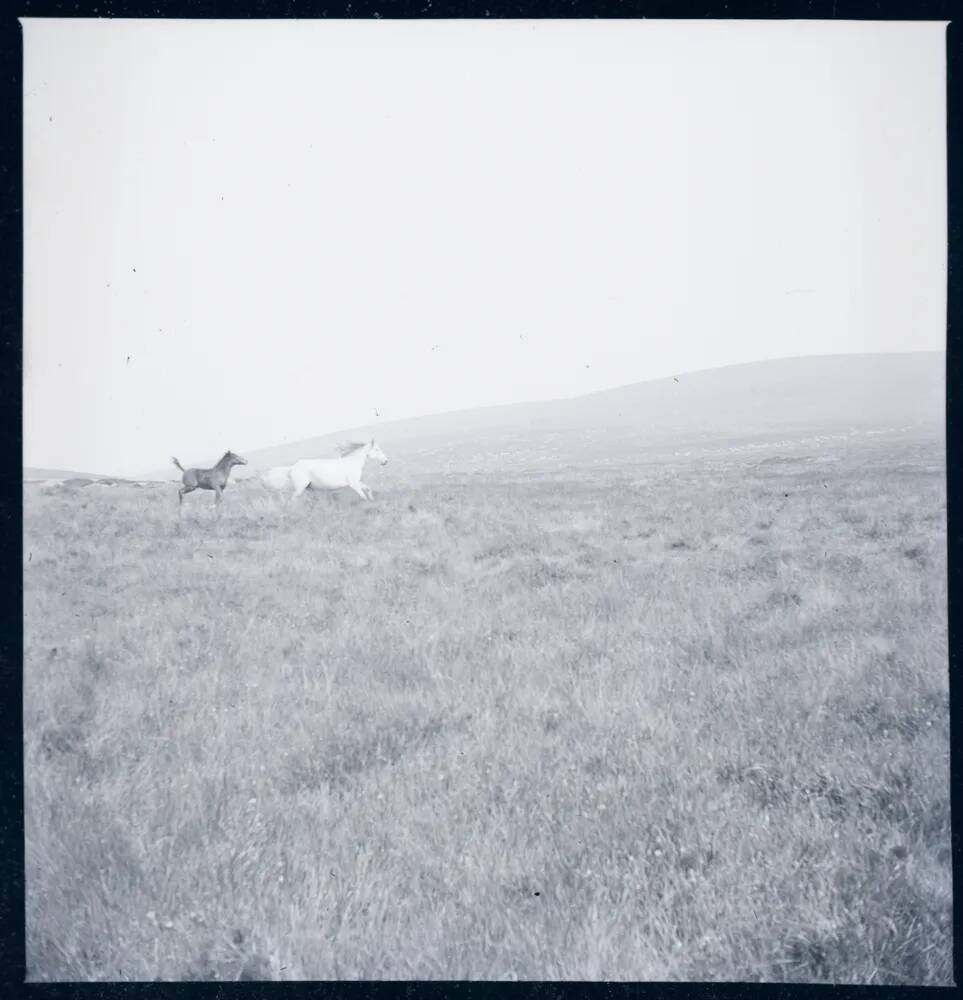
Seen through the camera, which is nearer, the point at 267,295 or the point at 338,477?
the point at 267,295

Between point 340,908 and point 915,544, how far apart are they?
5.41 m

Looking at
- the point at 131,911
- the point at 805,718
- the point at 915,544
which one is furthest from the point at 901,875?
the point at 131,911

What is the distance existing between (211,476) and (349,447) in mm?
1712

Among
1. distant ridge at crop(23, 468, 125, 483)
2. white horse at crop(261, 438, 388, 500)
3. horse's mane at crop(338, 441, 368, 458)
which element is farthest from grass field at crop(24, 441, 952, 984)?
horse's mane at crop(338, 441, 368, 458)

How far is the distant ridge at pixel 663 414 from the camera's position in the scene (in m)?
5.86

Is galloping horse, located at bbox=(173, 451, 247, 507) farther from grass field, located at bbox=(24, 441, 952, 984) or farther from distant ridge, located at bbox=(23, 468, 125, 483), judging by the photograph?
distant ridge, located at bbox=(23, 468, 125, 483)

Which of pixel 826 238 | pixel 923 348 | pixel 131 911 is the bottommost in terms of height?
pixel 131 911

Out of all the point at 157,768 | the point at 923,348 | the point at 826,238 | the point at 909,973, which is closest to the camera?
the point at 909,973

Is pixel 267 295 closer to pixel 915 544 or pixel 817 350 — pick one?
pixel 817 350

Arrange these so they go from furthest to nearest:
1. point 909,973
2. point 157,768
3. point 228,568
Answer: point 228,568
point 157,768
point 909,973

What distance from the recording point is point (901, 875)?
10.4ft

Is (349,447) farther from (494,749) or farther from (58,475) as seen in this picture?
(494,749)

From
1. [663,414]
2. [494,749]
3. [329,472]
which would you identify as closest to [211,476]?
[329,472]

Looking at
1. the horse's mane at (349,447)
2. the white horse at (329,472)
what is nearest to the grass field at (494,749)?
the white horse at (329,472)
